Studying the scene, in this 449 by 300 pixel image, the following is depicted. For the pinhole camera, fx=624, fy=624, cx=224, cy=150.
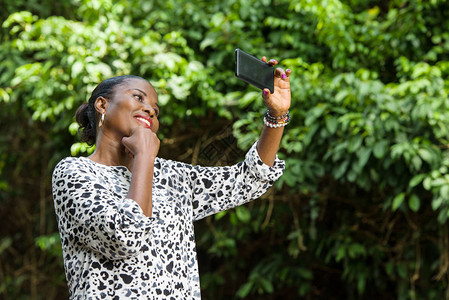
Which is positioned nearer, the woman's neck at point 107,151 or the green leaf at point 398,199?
the woman's neck at point 107,151

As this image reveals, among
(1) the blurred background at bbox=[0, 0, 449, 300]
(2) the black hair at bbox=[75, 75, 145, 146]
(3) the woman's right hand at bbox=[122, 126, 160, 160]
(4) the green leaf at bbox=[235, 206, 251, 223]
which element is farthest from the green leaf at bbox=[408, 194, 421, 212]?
(3) the woman's right hand at bbox=[122, 126, 160, 160]

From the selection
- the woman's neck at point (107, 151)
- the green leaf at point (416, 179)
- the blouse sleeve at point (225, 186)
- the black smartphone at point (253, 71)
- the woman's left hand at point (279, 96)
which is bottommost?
the green leaf at point (416, 179)

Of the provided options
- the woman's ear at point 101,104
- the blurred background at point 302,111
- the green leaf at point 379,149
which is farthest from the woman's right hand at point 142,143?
the green leaf at point 379,149

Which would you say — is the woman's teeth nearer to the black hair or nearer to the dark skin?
the dark skin

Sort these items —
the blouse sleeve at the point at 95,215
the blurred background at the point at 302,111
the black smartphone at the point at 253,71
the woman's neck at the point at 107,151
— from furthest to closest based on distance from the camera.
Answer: the blurred background at the point at 302,111 → the woman's neck at the point at 107,151 → the black smartphone at the point at 253,71 → the blouse sleeve at the point at 95,215

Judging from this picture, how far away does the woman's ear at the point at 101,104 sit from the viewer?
1.41m

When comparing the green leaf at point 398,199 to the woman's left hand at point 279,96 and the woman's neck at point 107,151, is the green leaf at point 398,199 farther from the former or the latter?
the woman's neck at point 107,151

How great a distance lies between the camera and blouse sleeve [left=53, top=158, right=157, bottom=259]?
3.77 ft

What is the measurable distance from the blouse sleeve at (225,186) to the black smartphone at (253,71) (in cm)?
18

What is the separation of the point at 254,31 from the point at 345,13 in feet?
1.70

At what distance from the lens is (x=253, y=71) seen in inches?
51.9

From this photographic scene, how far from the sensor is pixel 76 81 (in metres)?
3.05

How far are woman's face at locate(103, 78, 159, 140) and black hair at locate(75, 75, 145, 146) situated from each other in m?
0.02

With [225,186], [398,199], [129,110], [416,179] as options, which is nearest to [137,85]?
[129,110]
